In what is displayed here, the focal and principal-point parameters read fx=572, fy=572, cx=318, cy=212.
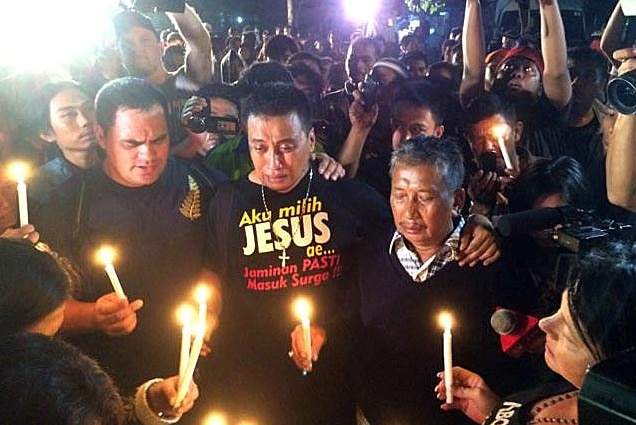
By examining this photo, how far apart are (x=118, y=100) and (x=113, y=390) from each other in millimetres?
2024

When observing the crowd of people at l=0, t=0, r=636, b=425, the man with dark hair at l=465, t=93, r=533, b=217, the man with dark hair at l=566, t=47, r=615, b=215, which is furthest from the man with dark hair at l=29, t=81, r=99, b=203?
the man with dark hair at l=566, t=47, r=615, b=215

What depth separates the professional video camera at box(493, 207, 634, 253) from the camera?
6.57 ft

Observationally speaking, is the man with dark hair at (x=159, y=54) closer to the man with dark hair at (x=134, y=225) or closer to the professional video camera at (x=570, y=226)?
the man with dark hair at (x=134, y=225)

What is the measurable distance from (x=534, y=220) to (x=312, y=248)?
1.13 meters

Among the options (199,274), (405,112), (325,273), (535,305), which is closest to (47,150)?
(199,274)

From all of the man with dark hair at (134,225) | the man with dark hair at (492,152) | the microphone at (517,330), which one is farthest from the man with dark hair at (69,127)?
the microphone at (517,330)

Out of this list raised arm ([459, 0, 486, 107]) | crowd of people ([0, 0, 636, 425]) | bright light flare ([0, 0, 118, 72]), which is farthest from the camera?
bright light flare ([0, 0, 118, 72])

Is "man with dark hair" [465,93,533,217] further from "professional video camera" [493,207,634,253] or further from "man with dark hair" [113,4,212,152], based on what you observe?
"man with dark hair" [113,4,212,152]

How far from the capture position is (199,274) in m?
3.13

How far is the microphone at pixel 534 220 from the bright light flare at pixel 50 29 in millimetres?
5336

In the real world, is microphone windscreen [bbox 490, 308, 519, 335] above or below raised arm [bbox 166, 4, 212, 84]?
below

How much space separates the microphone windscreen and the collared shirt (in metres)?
0.55

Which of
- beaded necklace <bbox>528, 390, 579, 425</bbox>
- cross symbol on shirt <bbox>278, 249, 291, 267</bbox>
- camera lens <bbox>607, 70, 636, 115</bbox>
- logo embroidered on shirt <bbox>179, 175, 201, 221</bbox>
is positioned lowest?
beaded necklace <bbox>528, 390, 579, 425</bbox>

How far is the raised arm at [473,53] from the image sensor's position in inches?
183
